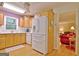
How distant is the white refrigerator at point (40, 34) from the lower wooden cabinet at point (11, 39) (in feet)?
0.56

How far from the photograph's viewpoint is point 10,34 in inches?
58.8

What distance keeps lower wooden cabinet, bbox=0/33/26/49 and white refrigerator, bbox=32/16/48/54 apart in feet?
0.56

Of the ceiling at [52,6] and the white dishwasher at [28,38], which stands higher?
the ceiling at [52,6]

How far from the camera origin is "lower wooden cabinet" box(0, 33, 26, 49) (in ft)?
4.65

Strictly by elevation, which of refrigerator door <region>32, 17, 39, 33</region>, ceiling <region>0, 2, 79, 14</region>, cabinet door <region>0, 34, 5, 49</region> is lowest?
cabinet door <region>0, 34, 5, 49</region>

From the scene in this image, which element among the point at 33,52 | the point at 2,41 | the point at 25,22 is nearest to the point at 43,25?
the point at 25,22

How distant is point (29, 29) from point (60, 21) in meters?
0.45

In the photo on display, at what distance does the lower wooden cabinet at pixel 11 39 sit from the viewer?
1417mm

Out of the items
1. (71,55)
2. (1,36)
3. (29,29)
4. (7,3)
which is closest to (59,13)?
(29,29)

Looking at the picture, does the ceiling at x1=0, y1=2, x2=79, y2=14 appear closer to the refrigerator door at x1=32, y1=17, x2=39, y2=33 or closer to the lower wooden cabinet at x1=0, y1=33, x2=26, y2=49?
the refrigerator door at x1=32, y1=17, x2=39, y2=33

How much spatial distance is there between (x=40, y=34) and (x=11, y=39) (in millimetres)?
416

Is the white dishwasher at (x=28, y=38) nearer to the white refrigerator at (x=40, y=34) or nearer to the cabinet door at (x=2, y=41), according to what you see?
the white refrigerator at (x=40, y=34)

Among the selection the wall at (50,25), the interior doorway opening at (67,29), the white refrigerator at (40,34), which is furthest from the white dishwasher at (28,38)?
the interior doorway opening at (67,29)

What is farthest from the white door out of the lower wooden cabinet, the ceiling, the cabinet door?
the cabinet door
